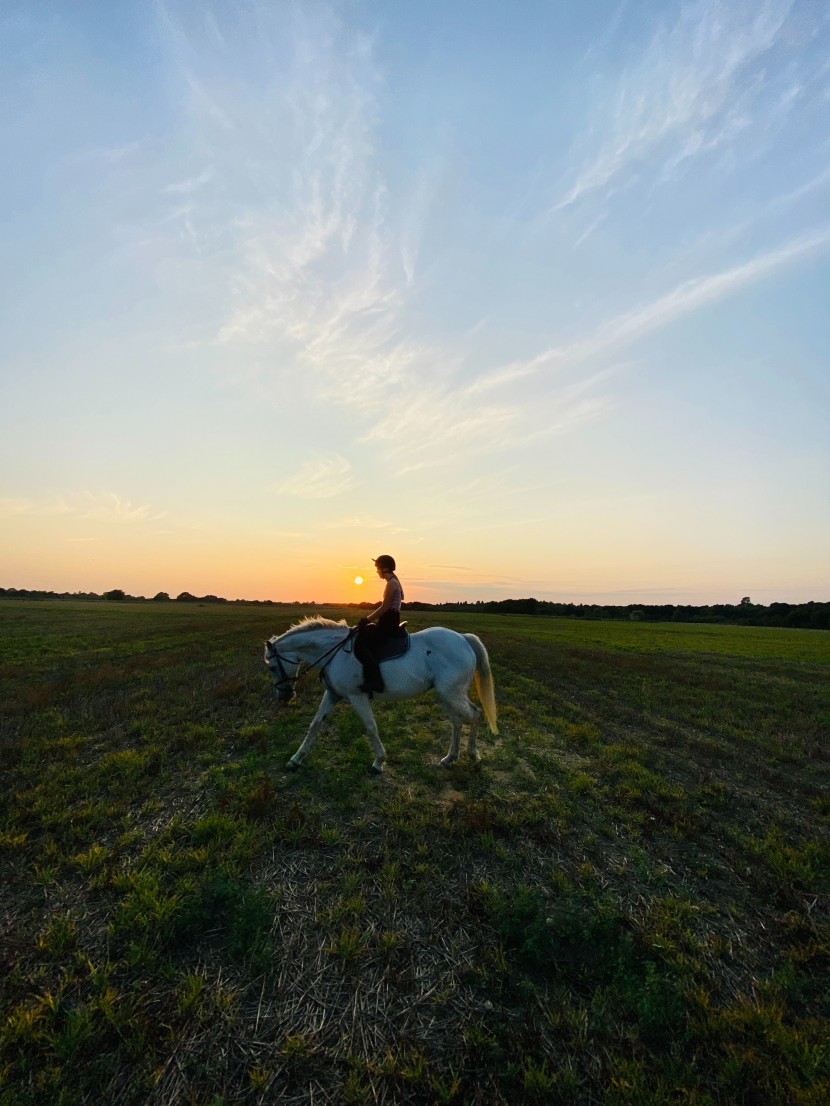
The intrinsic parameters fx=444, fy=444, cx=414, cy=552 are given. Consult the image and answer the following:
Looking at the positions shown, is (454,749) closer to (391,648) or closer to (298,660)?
(391,648)

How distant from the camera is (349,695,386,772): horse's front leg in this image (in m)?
7.93

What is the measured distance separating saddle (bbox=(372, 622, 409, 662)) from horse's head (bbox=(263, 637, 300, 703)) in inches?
68.3

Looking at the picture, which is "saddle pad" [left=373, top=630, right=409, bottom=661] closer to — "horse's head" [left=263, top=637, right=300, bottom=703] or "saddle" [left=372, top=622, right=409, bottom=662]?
"saddle" [left=372, top=622, right=409, bottom=662]

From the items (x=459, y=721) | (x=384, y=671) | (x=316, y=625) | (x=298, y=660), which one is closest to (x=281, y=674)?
(x=298, y=660)

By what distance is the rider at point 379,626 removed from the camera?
26.0ft

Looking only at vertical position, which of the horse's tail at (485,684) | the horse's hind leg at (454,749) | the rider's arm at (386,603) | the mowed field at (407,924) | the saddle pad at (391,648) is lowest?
the mowed field at (407,924)

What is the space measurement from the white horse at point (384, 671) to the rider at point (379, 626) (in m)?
0.16

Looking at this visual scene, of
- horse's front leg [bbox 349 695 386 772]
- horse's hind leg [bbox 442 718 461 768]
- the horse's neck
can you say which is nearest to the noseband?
the horse's neck

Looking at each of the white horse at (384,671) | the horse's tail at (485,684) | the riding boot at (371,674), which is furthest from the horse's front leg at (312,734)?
the horse's tail at (485,684)

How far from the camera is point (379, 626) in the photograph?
26.6 ft

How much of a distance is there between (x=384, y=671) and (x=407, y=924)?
12.8ft

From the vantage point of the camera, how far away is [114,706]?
11.8 metres

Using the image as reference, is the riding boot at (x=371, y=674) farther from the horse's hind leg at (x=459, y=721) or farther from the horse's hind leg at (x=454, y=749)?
the horse's hind leg at (x=454, y=749)

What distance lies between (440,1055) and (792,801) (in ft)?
25.6
